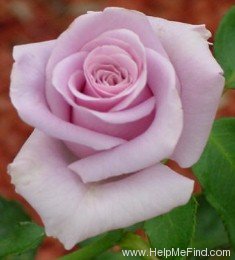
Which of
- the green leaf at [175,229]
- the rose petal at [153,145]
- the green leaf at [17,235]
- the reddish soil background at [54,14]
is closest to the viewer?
the rose petal at [153,145]

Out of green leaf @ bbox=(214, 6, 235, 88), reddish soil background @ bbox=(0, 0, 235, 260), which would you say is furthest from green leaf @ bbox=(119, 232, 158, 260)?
reddish soil background @ bbox=(0, 0, 235, 260)

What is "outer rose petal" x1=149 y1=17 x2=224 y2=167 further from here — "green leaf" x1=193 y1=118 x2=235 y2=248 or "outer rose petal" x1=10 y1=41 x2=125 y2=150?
"green leaf" x1=193 y1=118 x2=235 y2=248

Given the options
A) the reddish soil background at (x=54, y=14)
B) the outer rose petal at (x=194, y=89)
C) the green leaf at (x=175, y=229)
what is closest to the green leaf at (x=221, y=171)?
the green leaf at (x=175, y=229)

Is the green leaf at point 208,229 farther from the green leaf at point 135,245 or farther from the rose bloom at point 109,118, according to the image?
the rose bloom at point 109,118

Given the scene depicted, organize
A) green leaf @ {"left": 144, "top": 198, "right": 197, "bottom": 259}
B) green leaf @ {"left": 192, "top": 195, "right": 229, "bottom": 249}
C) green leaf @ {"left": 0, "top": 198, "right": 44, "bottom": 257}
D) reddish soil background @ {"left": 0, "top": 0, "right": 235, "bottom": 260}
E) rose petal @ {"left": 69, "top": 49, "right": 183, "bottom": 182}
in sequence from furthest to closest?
reddish soil background @ {"left": 0, "top": 0, "right": 235, "bottom": 260} < green leaf @ {"left": 192, "top": 195, "right": 229, "bottom": 249} < green leaf @ {"left": 0, "top": 198, "right": 44, "bottom": 257} < green leaf @ {"left": 144, "top": 198, "right": 197, "bottom": 259} < rose petal @ {"left": 69, "top": 49, "right": 183, "bottom": 182}

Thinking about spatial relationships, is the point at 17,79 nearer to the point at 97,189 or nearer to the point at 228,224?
the point at 97,189

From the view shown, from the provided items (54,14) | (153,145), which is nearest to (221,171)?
(153,145)
